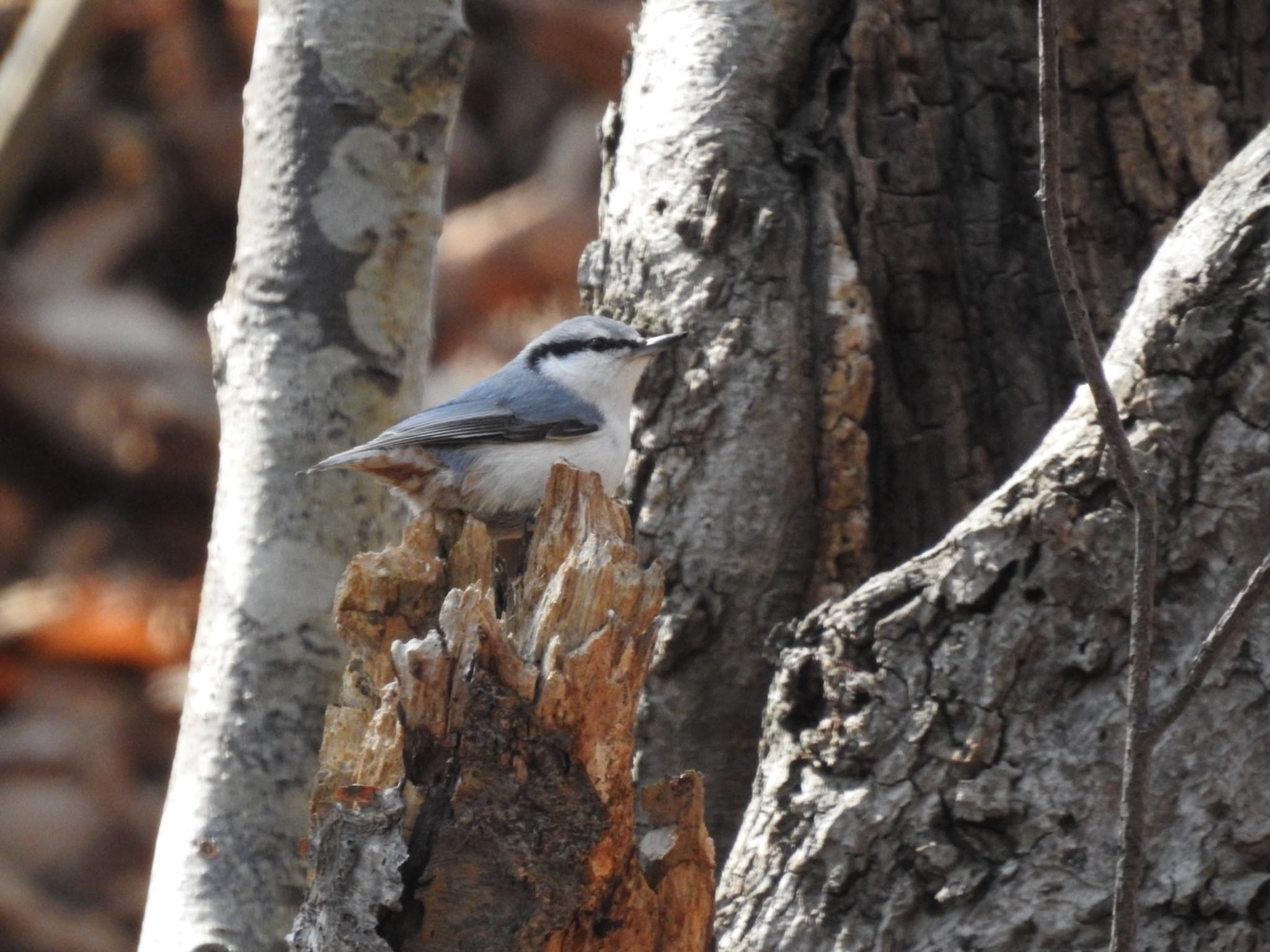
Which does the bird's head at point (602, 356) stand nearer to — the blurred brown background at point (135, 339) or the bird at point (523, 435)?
the bird at point (523, 435)

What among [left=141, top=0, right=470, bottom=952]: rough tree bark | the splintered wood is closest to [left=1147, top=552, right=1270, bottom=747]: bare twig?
the splintered wood

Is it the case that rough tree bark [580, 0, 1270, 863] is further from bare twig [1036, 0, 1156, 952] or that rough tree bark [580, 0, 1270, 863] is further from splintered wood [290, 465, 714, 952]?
bare twig [1036, 0, 1156, 952]

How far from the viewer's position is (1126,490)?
168 centimetres

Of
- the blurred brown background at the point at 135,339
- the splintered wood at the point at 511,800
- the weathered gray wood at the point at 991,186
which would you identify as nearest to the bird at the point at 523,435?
the weathered gray wood at the point at 991,186

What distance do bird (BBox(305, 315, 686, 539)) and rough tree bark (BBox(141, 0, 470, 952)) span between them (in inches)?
4.2

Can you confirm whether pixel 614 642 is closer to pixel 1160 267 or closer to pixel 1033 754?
pixel 1033 754

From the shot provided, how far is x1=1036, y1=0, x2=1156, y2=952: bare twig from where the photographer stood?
5.24 feet

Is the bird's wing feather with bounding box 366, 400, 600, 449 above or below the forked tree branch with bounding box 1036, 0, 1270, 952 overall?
above

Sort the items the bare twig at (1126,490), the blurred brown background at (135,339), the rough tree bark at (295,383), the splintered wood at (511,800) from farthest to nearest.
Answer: the blurred brown background at (135,339)
the rough tree bark at (295,383)
the splintered wood at (511,800)
the bare twig at (1126,490)

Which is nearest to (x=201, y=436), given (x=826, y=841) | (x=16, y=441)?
(x=16, y=441)

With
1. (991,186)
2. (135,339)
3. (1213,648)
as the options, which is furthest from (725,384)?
(135,339)

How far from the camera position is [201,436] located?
777cm

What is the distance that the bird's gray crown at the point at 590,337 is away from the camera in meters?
2.93

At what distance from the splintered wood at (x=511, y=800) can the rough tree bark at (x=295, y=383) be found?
2.04 ft
